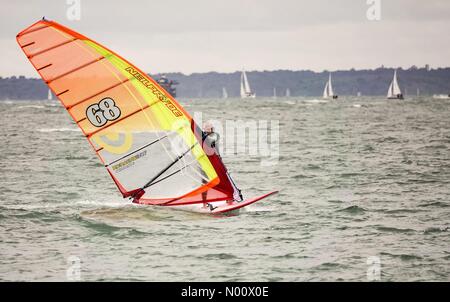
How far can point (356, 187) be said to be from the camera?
74.3 ft

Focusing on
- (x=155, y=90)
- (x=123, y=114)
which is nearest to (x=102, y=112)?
(x=123, y=114)

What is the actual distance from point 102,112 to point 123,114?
1.38 feet

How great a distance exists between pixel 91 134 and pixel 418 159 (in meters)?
18.6

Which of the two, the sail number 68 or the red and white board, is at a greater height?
the sail number 68

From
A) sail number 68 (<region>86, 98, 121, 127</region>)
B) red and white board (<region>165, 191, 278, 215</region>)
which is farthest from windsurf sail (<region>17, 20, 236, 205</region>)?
red and white board (<region>165, 191, 278, 215</region>)

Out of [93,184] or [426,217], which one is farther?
[93,184]

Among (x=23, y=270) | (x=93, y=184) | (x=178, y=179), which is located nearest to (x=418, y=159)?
(x=93, y=184)

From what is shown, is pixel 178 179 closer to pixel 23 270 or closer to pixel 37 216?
pixel 37 216

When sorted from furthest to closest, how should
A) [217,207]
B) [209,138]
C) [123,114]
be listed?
[217,207], [209,138], [123,114]

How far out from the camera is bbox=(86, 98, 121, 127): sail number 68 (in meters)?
15.6

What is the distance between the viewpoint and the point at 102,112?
15.7m

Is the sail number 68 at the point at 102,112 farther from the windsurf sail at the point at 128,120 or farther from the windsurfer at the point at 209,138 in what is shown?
the windsurfer at the point at 209,138

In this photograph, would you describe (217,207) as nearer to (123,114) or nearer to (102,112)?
(123,114)

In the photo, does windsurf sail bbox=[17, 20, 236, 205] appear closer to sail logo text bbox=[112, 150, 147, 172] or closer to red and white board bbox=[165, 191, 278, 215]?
sail logo text bbox=[112, 150, 147, 172]
